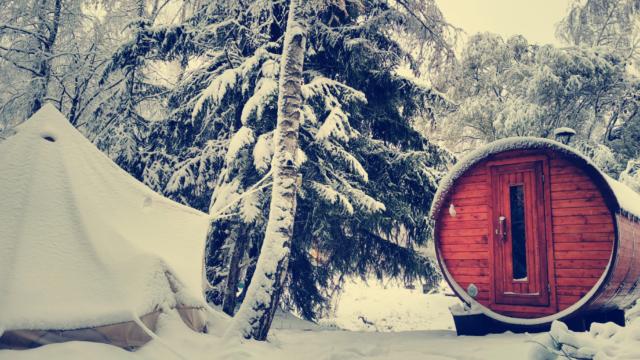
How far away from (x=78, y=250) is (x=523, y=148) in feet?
18.8

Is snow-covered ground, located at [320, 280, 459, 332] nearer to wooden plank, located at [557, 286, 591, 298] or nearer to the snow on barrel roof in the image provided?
the snow on barrel roof

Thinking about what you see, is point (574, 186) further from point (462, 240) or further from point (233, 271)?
point (233, 271)

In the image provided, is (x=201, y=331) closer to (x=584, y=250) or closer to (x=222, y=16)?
(x=584, y=250)

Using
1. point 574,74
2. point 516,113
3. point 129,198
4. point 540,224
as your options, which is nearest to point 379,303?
point 516,113

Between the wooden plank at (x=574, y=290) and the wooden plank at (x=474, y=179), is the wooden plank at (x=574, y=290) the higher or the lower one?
the lower one

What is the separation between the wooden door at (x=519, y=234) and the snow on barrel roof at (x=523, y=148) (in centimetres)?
28

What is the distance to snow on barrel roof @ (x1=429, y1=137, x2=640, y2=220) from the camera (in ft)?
19.0

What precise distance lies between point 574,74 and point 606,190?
9.23m

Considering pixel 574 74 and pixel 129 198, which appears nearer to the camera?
pixel 129 198

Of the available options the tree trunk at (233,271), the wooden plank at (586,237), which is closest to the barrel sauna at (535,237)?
the wooden plank at (586,237)

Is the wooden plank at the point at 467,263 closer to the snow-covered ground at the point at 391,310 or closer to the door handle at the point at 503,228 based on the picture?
the door handle at the point at 503,228

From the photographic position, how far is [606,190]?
18.5ft

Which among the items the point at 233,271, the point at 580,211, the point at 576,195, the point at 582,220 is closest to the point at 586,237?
the point at 582,220

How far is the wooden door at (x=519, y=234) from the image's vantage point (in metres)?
6.11
